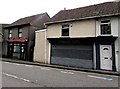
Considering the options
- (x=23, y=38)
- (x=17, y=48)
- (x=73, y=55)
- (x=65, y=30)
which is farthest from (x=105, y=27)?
(x=17, y=48)

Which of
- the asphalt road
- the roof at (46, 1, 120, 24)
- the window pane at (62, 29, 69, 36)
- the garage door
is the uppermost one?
the roof at (46, 1, 120, 24)

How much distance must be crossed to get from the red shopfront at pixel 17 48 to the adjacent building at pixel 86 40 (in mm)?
4091

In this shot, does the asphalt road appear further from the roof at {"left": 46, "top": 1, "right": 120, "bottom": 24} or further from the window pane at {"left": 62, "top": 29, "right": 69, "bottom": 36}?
the window pane at {"left": 62, "top": 29, "right": 69, "bottom": 36}

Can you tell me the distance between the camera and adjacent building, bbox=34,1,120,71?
1501 cm

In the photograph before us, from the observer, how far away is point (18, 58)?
25.6m

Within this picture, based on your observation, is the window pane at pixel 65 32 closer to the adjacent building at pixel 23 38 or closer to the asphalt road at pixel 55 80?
the adjacent building at pixel 23 38

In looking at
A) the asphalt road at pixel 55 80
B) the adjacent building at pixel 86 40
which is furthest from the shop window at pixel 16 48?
the asphalt road at pixel 55 80

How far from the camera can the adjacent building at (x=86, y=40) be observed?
15.0m

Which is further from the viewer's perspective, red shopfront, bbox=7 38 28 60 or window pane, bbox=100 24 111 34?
red shopfront, bbox=7 38 28 60

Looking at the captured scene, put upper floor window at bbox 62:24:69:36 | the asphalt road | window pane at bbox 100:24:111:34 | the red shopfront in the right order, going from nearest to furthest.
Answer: the asphalt road → window pane at bbox 100:24:111:34 → upper floor window at bbox 62:24:69:36 → the red shopfront

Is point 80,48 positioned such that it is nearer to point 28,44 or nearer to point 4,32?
point 28,44

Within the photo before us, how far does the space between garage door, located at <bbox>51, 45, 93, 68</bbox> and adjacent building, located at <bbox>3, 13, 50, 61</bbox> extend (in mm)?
5585

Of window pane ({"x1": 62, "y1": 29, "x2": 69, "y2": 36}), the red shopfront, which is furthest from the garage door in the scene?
the red shopfront

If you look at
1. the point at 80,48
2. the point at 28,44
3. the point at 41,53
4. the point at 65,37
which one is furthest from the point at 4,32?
the point at 80,48
